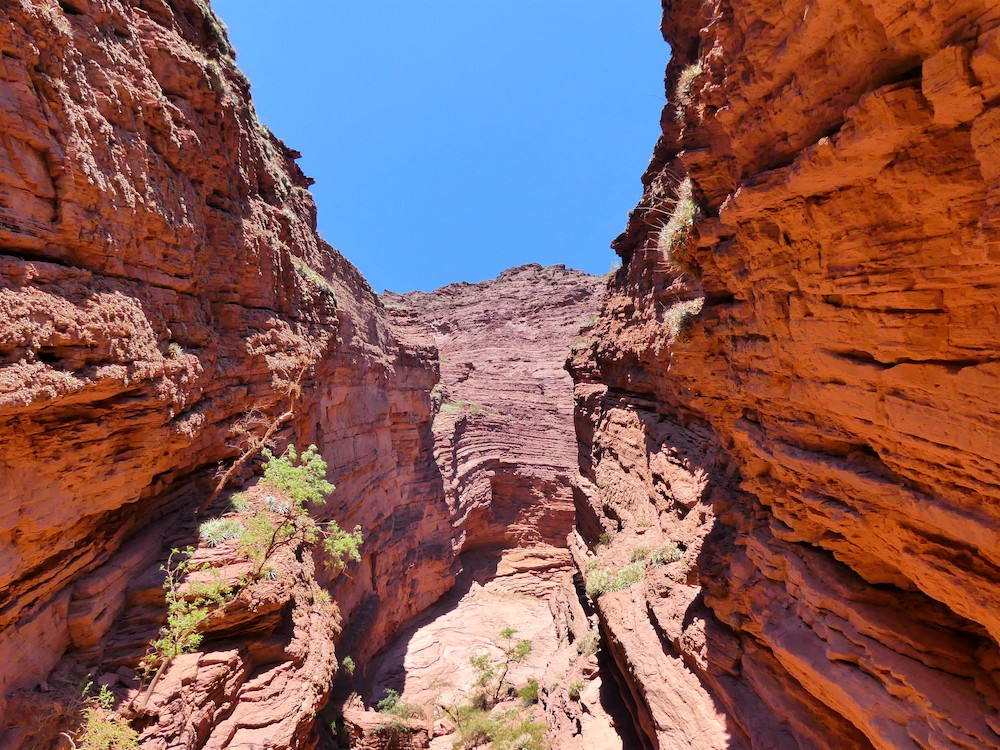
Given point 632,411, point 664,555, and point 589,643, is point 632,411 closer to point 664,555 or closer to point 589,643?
point 664,555

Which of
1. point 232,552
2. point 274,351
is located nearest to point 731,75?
point 232,552

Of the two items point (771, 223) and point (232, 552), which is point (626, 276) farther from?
point (232, 552)

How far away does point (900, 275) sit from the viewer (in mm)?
3242

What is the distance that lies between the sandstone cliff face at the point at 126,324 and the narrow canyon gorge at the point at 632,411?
0.17 ft

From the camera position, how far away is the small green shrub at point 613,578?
9500mm

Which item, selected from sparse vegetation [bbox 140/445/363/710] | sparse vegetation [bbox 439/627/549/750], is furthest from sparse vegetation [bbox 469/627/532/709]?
sparse vegetation [bbox 140/445/363/710]

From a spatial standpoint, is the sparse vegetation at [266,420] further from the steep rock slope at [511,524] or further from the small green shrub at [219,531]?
the steep rock slope at [511,524]

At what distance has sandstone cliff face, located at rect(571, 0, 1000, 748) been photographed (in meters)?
2.86

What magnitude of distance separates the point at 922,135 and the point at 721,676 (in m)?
6.54

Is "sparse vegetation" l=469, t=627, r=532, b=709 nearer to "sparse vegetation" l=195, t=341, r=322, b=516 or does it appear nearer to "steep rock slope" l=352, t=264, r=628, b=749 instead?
"steep rock slope" l=352, t=264, r=628, b=749

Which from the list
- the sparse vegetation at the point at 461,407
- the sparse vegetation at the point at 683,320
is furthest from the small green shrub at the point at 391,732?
the sparse vegetation at the point at 461,407

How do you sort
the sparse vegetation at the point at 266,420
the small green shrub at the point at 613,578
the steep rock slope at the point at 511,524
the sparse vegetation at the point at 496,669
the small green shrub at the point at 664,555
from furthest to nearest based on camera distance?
the sparse vegetation at the point at 496,669 → the steep rock slope at the point at 511,524 → the sparse vegetation at the point at 266,420 → the small green shrub at the point at 613,578 → the small green shrub at the point at 664,555

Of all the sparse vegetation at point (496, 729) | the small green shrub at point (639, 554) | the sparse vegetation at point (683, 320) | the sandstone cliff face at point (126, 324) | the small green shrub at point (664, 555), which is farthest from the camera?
the sparse vegetation at point (496, 729)

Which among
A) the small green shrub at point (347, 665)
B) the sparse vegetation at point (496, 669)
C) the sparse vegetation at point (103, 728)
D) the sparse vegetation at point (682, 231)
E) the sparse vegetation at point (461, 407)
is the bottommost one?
the sparse vegetation at point (496, 669)
